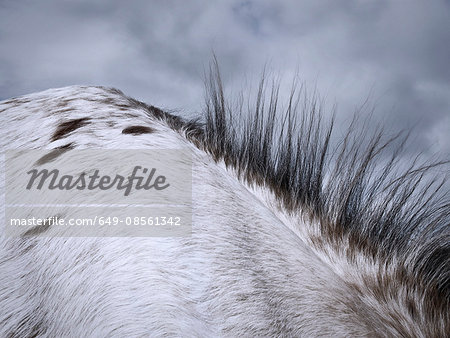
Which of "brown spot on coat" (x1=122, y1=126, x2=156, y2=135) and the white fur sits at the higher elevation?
"brown spot on coat" (x1=122, y1=126, x2=156, y2=135)

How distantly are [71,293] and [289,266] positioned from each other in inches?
18.2

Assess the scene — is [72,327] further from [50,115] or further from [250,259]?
[50,115]

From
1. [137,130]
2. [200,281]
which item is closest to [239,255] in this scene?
[200,281]

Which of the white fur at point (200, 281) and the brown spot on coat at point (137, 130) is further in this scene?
the brown spot on coat at point (137, 130)

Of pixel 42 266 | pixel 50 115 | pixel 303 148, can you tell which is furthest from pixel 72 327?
pixel 303 148

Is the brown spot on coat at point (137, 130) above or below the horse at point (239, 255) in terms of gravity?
above

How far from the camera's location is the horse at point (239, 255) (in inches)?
28.6

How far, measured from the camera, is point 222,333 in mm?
698

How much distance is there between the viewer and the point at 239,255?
796 millimetres

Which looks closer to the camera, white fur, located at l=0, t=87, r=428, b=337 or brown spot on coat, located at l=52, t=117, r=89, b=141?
white fur, located at l=0, t=87, r=428, b=337

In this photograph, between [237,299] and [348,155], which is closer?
[237,299]

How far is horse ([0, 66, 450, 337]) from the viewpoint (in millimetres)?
726

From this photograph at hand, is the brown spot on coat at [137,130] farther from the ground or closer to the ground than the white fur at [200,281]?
farther from the ground

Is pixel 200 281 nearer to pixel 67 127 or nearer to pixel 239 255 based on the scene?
pixel 239 255
